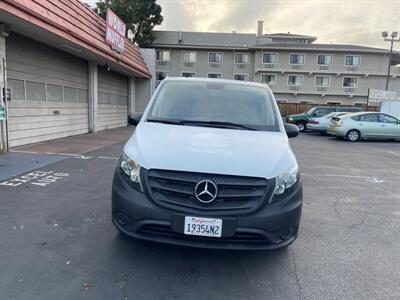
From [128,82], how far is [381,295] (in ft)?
63.2

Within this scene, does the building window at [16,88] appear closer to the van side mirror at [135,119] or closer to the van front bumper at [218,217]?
the van side mirror at [135,119]

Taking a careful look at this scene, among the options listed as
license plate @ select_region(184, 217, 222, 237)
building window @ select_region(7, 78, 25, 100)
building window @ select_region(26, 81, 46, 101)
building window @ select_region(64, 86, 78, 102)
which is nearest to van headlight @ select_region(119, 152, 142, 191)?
license plate @ select_region(184, 217, 222, 237)

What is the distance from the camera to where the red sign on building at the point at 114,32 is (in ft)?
41.7

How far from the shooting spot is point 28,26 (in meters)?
7.66

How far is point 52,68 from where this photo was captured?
10.7 meters

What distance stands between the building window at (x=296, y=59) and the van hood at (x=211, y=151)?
36.3m

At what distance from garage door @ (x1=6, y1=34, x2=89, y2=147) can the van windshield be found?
661 cm

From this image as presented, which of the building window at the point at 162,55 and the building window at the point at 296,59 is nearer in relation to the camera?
the building window at the point at 296,59

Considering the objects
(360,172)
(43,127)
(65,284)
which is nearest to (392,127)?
(360,172)

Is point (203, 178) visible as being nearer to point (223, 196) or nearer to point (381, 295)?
point (223, 196)

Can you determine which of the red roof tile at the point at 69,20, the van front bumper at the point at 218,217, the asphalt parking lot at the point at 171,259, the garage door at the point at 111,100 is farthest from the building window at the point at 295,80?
the van front bumper at the point at 218,217

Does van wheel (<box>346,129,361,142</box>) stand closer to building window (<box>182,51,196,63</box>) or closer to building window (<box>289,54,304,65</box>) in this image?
building window (<box>289,54,304,65</box>)

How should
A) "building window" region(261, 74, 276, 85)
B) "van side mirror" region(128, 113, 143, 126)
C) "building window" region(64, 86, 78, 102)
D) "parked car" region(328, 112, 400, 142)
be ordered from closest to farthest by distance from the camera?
"van side mirror" region(128, 113, 143, 126)
"building window" region(64, 86, 78, 102)
"parked car" region(328, 112, 400, 142)
"building window" region(261, 74, 276, 85)

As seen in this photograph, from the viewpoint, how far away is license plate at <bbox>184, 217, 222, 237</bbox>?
8.56 feet
